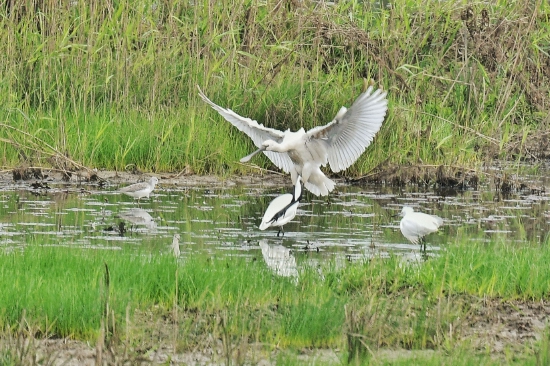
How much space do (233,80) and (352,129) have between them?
10.2 ft

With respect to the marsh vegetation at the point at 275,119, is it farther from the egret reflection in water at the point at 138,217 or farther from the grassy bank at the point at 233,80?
the egret reflection in water at the point at 138,217

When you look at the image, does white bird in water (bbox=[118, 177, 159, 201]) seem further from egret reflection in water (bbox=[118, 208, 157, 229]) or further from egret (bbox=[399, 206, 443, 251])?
egret (bbox=[399, 206, 443, 251])

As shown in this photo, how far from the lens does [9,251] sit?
23.1 ft

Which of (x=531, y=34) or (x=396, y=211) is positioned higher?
(x=531, y=34)

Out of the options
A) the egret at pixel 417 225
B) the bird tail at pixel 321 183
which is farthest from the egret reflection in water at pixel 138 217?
the egret at pixel 417 225

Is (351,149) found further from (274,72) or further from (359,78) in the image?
(359,78)

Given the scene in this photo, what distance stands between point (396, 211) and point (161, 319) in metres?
4.56

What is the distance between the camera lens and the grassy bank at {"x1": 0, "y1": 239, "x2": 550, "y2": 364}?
16.1 ft

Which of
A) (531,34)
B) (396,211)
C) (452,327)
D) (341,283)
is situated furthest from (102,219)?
(531,34)

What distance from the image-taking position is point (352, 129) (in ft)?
30.8

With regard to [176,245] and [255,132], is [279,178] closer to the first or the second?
[255,132]

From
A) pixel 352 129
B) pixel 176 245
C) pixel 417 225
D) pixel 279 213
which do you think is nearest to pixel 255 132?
pixel 352 129

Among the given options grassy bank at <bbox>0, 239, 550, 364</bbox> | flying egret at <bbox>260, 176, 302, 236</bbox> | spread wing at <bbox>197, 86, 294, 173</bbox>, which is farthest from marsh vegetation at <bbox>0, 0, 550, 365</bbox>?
flying egret at <bbox>260, 176, 302, 236</bbox>

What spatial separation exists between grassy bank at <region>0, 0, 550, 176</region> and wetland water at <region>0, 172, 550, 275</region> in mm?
640
